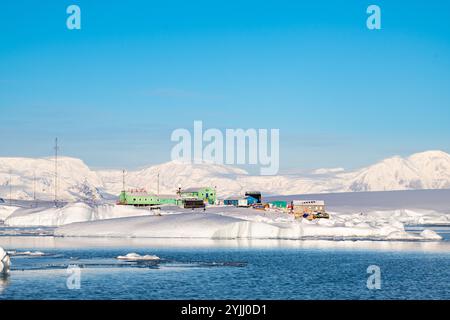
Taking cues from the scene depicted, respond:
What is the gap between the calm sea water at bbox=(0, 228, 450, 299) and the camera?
4094 cm

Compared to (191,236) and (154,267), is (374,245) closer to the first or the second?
(191,236)

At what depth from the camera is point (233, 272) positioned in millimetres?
51312

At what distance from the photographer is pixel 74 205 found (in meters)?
125

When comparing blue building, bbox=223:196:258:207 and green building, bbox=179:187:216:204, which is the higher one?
green building, bbox=179:187:216:204

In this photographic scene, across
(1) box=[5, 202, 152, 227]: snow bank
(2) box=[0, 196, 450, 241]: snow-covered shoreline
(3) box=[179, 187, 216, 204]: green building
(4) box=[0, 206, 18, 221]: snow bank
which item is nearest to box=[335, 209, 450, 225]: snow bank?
(3) box=[179, 187, 216, 204]: green building

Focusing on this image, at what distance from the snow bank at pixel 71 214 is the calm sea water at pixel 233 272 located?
43035mm

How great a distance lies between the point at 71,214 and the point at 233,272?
250 ft

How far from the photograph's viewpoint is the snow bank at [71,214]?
122 m

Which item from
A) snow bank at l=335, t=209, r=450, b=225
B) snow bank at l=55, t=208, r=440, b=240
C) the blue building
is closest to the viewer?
snow bank at l=55, t=208, r=440, b=240

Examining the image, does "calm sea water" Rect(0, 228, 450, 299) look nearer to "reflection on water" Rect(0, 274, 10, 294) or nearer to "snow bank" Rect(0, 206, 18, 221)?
"reflection on water" Rect(0, 274, 10, 294)

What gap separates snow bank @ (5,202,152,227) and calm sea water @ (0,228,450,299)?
4303cm

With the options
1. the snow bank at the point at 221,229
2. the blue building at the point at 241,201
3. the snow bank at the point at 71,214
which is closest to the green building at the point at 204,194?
the blue building at the point at 241,201
